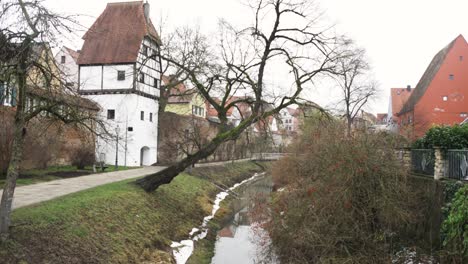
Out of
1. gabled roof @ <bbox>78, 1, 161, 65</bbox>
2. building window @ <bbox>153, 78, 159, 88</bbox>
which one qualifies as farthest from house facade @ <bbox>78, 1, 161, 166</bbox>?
building window @ <bbox>153, 78, 159, 88</bbox>

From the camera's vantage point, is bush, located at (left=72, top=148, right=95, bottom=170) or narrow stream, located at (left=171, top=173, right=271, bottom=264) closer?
narrow stream, located at (left=171, top=173, right=271, bottom=264)

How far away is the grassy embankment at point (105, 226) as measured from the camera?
381 inches

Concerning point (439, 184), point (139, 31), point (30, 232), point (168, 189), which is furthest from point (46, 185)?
point (139, 31)

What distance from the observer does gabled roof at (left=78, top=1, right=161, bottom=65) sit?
32.6 metres

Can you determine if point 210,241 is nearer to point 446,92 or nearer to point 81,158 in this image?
point 81,158

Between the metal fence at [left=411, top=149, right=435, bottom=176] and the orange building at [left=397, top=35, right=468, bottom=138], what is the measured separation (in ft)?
80.4

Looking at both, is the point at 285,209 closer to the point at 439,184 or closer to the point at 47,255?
the point at 439,184

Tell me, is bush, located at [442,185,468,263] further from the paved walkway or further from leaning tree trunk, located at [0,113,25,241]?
the paved walkway

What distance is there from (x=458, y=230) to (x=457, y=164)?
378 cm

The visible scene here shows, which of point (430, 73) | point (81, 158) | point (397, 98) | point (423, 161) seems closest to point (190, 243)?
point (423, 161)

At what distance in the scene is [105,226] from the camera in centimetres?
1305

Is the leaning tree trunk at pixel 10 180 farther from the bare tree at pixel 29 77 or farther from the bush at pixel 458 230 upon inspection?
the bush at pixel 458 230

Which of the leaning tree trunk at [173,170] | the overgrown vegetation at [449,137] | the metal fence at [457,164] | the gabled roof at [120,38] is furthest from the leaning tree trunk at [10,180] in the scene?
the gabled roof at [120,38]

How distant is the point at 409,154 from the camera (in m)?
17.1
